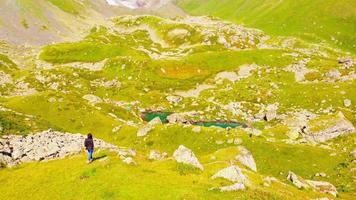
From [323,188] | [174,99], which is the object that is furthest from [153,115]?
[323,188]

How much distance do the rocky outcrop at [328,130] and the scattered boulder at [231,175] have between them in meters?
49.1

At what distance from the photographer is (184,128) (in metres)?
84.7

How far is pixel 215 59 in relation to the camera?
183m

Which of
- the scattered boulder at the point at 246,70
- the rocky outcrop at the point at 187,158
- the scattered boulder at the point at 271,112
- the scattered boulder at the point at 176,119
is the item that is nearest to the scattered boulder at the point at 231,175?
the rocky outcrop at the point at 187,158

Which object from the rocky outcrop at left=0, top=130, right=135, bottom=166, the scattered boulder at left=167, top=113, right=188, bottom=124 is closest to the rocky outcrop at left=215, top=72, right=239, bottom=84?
the scattered boulder at left=167, top=113, right=188, bottom=124

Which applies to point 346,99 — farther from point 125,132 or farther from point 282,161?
point 125,132

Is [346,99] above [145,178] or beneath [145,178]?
beneath

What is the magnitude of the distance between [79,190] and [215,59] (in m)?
150

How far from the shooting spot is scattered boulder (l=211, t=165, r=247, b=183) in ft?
127

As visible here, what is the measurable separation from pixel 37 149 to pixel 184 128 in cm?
3898

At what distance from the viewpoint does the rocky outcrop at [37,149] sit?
48625 millimetres

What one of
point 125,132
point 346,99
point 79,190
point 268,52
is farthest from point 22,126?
point 268,52

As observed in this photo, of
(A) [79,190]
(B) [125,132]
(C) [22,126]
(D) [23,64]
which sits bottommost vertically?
(D) [23,64]

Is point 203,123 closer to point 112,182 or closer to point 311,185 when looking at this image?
point 311,185
